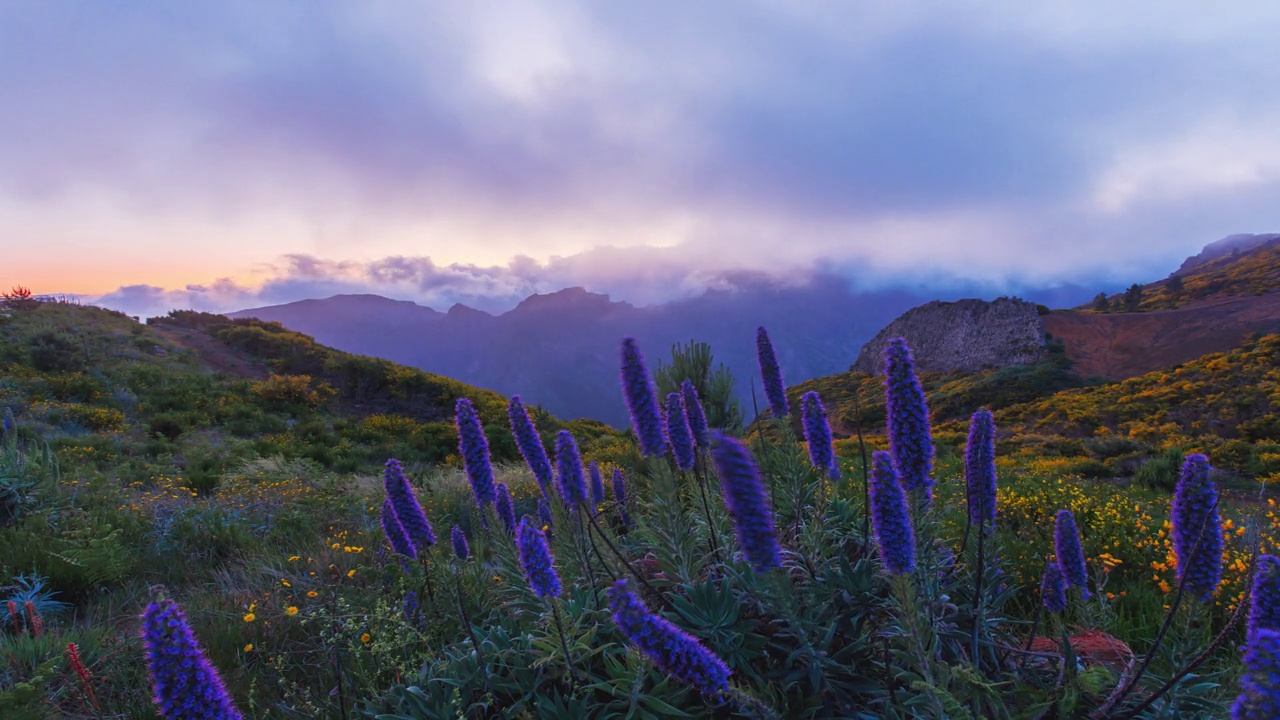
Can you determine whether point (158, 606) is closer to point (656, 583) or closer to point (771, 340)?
point (656, 583)

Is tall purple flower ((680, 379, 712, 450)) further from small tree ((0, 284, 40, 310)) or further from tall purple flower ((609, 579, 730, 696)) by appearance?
small tree ((0, 284, 40, 310))

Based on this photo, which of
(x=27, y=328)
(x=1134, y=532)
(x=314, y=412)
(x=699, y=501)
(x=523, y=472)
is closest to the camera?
(x=699, y=501)

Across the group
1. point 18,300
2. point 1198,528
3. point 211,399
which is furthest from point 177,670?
point 18,300

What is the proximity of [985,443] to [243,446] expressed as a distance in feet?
53.4

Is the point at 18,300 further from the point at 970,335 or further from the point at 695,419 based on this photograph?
the point at 970,335

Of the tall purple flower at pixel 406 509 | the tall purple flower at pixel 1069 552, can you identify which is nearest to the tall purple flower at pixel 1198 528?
the tall purple flower at pixel 1069 552

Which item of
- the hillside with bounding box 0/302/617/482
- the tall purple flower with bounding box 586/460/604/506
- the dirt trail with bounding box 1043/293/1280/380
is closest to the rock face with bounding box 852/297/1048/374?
the dirt trail with bounding box 1043/293/1280/380

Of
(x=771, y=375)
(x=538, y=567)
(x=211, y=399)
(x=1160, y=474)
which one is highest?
(x=771, y=375)

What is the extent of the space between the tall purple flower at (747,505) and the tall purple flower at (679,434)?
4.39 feet

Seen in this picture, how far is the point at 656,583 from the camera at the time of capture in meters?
2.88

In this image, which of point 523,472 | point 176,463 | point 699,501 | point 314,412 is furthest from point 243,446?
point 699,501

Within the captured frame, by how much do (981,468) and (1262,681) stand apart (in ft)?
3.49

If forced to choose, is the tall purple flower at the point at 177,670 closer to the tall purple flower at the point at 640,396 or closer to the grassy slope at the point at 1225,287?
the tall purple flower at the point at 640,396

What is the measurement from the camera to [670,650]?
164cm
